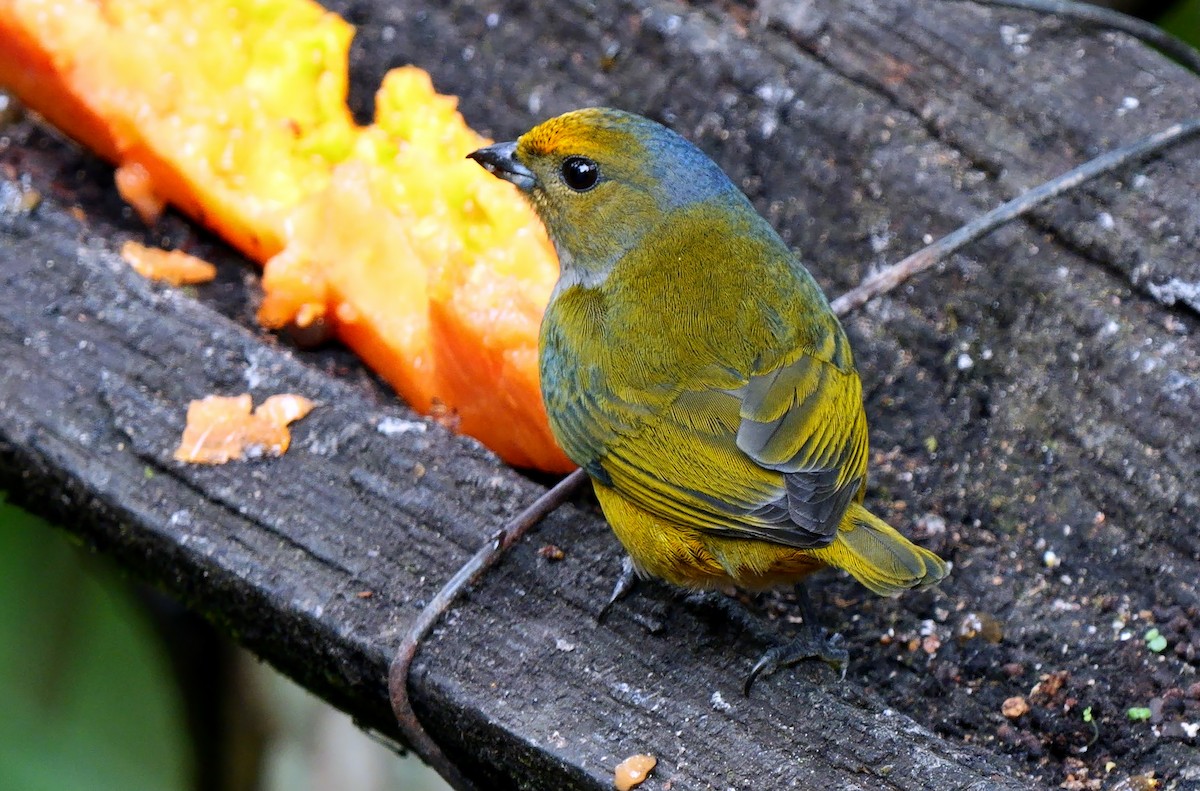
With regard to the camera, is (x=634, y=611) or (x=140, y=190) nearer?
(x=634, y=611)

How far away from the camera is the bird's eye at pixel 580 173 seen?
2.79 metres

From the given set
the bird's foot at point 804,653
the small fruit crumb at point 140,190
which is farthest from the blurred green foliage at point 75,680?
the bird's foot at point 804,653

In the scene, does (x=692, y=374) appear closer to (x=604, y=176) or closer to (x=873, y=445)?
(x=604, y=176)

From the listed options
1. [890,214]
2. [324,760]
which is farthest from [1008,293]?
[324,760]

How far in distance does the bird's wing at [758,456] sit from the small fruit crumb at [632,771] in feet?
1.52

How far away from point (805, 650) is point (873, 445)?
2.82 feet

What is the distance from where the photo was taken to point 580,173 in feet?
9.17

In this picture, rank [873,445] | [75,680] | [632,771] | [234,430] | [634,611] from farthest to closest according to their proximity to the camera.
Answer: [75,680] → [873,445] → [234,430] → [634,611] → [632,771]

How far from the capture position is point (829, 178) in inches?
Answer: 131

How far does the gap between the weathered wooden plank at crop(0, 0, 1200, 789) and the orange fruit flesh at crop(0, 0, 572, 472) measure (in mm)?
160

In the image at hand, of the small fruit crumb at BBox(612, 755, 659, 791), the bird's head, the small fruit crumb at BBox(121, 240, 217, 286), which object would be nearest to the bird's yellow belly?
the small fruit crumb at BBox(612, 755, 659, 791)

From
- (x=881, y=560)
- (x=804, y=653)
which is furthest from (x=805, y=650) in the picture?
(x=881, y=560)

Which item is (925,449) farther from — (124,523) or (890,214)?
(124,523)

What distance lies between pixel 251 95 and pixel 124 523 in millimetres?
1284
